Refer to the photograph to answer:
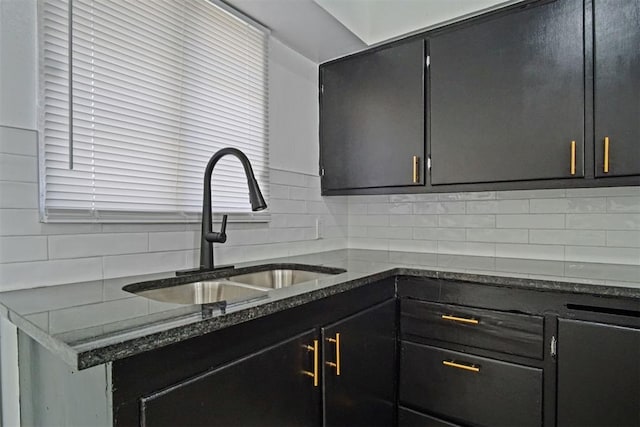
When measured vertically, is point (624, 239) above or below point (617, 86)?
below

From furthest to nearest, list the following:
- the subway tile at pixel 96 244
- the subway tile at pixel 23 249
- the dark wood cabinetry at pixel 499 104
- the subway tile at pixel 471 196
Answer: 1. the subway tile at pixel 471 196
2. the dark wood cabinetry at pixel 499 104
3. the subway tile at pixel 96 244
4. the subway tile at pixel 23 249

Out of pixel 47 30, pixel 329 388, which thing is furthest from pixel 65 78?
pixel 329 388

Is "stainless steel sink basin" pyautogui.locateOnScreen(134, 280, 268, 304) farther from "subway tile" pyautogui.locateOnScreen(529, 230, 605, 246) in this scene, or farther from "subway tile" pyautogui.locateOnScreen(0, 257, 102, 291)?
"subway tile" pyautogui.locateOnScreen(529, 230, 605, 246)

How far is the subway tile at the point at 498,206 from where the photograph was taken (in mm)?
2014

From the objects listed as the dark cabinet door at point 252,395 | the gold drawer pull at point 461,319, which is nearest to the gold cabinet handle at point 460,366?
the gold drawer pull at point 461,319

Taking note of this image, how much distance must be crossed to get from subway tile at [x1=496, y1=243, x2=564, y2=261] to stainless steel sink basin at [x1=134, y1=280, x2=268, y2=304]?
1397 mm

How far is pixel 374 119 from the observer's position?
83.4 inches

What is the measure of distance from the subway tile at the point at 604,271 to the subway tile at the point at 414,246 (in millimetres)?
698

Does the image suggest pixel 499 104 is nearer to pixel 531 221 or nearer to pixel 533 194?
pixel 533 194

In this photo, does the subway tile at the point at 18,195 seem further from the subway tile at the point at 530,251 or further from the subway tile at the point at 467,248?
the subway tile at the point at 530,251

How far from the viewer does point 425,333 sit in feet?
5.32

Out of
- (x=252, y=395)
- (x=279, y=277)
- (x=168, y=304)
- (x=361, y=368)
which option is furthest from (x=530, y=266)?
(x=168, y=304)

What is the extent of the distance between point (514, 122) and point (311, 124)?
1.11m

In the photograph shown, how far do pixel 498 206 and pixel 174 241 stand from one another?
1676 millimetres
